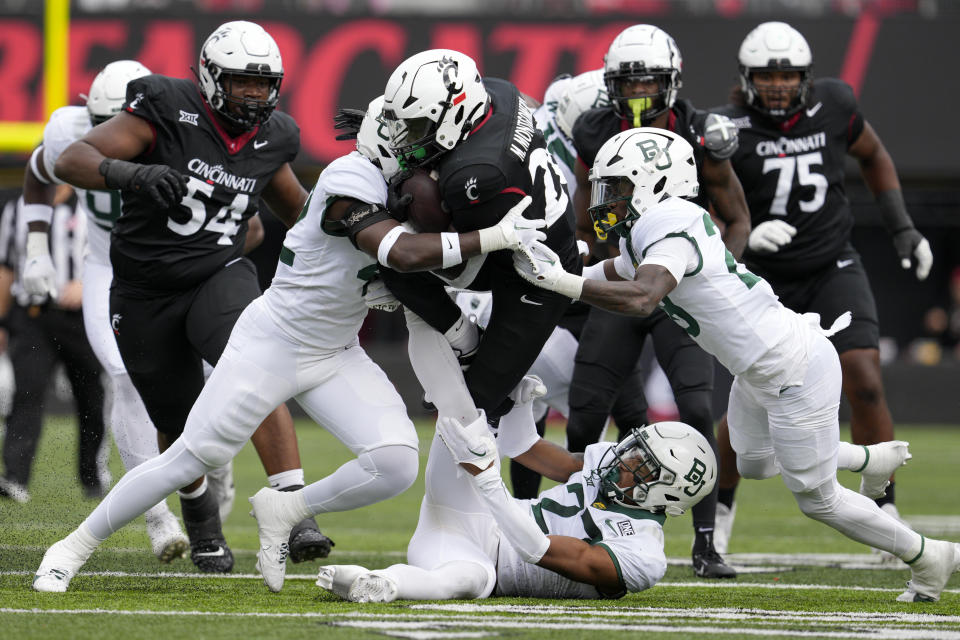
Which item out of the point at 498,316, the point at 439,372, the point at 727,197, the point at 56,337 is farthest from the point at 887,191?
the point at 56,337

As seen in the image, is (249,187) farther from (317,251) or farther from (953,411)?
(953,411)

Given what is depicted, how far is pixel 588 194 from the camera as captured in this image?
5.41 metres

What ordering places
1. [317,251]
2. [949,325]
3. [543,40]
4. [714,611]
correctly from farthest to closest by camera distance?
[949,325] → [543,40] → [317,251] → [714,611]

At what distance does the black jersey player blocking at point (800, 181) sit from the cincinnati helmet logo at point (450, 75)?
2.10 metres

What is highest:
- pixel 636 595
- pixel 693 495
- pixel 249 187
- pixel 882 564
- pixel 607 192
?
pixel 607 192

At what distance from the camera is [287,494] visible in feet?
14.0

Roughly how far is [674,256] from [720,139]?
1.31 metres

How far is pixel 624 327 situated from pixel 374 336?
11943 mm

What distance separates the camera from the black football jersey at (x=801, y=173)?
5875 mm

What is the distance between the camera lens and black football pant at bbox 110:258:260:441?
16.0ft

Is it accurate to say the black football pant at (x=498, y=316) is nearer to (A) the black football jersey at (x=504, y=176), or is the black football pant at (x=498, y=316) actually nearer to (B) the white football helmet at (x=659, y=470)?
(A) the black football jersey at (x=504, y=176)

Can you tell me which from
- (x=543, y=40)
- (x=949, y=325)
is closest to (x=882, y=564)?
(x=543, y=40)

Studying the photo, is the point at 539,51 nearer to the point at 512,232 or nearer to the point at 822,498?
the point at 822,498

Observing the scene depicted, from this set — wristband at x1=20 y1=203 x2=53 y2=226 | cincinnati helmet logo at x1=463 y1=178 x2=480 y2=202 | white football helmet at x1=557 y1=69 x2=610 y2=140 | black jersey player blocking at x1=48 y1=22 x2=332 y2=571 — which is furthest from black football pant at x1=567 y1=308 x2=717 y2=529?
wristband at x1=20 y1=203 x2=53 y2=226
